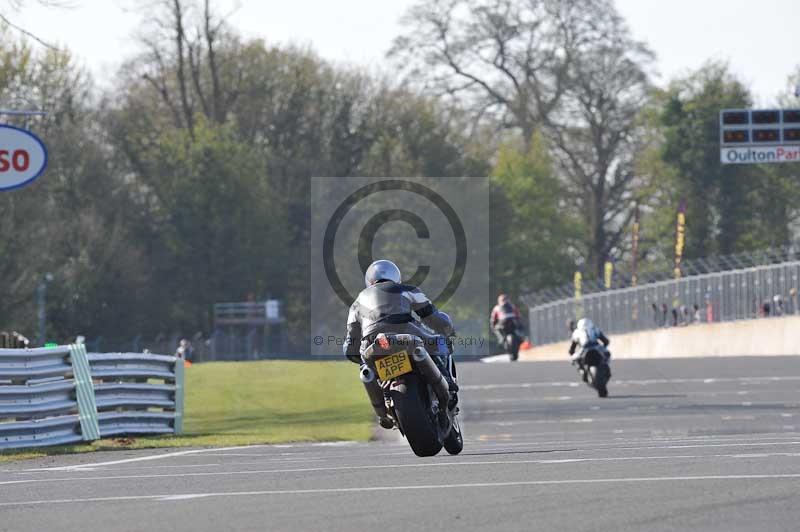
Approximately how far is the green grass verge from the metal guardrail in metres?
15.6

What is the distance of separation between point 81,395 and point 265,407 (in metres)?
8.74

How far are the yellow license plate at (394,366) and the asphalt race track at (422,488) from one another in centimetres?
66

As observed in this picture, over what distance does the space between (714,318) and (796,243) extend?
22.5 m

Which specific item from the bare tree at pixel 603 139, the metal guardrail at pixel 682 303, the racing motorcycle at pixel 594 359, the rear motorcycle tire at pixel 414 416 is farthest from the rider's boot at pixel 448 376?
the bare tree at pixel 603 139

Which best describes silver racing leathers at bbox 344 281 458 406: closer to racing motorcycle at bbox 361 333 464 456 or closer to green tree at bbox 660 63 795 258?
racing motorcycle at bbox 361 333 464 456

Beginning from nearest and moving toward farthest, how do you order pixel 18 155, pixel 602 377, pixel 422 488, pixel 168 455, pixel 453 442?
pixel 422 488 < pixel 453 442 < pixel 168 455 < pixel 18 155 < pixel 602 377

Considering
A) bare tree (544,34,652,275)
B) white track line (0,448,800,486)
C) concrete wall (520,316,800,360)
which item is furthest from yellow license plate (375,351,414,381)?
bare tree (544,34,652,275)

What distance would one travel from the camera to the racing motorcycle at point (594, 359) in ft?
88.6

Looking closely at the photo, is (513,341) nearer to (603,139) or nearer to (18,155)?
(18,155)

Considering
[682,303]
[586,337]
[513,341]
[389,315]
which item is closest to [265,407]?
[586,337]

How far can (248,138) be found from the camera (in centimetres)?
7312

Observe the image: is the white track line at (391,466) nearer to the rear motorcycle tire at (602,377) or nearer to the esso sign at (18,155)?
the esso sign at (18,155)

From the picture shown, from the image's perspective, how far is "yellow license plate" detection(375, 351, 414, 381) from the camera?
517 inches

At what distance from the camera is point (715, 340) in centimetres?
5281
